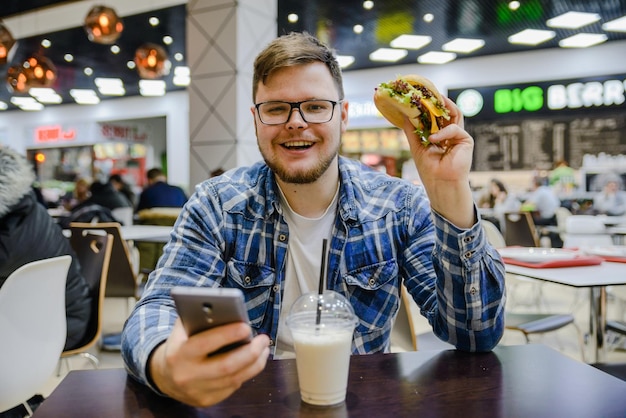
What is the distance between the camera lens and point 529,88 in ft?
33.5

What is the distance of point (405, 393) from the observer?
0.93 meters

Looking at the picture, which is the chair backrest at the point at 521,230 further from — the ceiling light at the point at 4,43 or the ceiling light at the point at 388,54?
the ceiling light at the point at 388,54

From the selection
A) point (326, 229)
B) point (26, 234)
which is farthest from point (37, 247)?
point (326, 229)

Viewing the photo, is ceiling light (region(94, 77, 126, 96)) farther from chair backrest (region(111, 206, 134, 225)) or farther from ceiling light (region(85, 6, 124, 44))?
ceiling light (region(85, 6, 124, 44))

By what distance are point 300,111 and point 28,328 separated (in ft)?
3.94

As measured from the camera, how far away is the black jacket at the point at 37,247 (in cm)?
222

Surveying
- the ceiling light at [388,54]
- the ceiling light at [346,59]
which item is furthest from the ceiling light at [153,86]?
the ceiling light at [388,54]

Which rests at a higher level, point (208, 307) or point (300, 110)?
point (300, 110)

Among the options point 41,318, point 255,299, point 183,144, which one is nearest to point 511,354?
point 255,299

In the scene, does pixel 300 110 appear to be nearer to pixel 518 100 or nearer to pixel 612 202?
pixel 612 202

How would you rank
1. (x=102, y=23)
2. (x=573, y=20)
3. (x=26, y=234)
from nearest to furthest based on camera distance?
(x=26, y=234), (x=102, y=23), (x=573, y=20)

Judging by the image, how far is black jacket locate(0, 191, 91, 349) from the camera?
2.22 metres

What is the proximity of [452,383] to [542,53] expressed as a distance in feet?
34.5

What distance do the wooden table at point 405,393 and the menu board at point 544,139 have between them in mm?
10084
